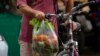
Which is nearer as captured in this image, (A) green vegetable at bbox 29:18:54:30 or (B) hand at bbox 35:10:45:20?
(B) hand at bbox 35:10:45:20

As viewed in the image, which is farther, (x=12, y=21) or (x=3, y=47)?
(x=12, y=21)

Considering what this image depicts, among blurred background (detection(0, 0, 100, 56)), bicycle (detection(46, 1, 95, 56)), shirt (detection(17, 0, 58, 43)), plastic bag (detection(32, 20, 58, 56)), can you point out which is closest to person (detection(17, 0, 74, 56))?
shirt (detection(17, 0, 58, 43))

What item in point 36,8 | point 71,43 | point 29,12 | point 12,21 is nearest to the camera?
point 29,12

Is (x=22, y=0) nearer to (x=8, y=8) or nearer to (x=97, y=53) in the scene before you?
(x=8, y=8)

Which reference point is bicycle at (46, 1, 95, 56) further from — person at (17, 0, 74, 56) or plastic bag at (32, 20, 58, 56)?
plastic bag at (32, 20, 58, 56)

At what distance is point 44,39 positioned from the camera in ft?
14.0

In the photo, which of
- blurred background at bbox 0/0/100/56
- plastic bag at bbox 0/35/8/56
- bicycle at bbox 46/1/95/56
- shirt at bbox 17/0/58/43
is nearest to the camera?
shirt at bbox 17/0/58/43

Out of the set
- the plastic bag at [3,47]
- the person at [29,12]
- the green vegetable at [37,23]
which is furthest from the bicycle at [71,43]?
the plastic bag at [3,47]

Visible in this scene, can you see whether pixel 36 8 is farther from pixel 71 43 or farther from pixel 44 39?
pixel 71 43

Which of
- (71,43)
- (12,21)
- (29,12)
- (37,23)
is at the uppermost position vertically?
(12,21)

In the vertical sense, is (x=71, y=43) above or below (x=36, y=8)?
below

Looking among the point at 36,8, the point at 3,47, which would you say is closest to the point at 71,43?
the point at 36,8

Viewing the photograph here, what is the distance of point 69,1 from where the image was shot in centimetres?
488

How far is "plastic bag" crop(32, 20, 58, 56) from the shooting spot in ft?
14.0
